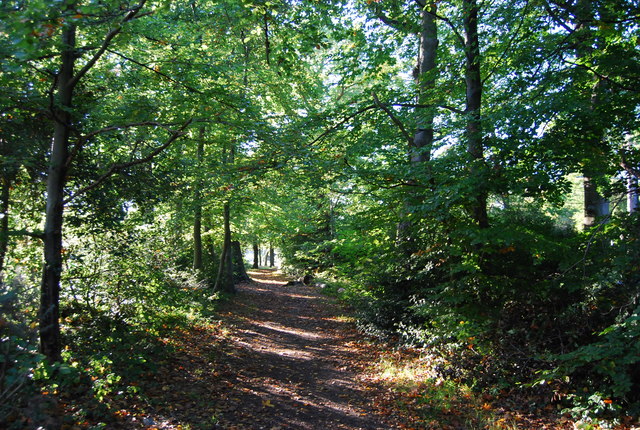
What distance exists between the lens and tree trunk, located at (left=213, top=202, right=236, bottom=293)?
47.1 feet

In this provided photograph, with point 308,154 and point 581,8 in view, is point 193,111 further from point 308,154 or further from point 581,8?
point 581,8

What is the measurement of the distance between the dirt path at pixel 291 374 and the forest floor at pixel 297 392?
Result: 20 millimetres

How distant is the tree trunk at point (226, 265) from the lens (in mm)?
14354

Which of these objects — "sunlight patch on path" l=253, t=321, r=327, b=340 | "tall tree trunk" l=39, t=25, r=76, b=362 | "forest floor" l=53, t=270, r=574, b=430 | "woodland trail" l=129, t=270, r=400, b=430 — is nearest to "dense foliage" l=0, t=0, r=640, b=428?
"tall tree trunk" l=39, t=25, r=76, b=362

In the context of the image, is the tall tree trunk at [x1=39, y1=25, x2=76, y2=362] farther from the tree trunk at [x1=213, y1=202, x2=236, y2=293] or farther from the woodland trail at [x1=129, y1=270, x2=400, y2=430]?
the tree trunk at [x1=213, y1=202, x2=236, y2=293]

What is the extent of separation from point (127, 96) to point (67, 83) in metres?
1.00

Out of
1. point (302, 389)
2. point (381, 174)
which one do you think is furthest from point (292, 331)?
point (381, 174)

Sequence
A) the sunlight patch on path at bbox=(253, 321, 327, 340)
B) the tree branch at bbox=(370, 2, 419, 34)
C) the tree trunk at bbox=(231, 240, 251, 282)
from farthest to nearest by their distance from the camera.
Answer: the tree trunk at bbox=(231, 240, 251, 282)
the sunlight patch on path at bbox=(253, 321, 327, 340)
the tree branch at bbox=(370, 2, 419, 34)

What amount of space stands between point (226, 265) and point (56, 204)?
34.4ft

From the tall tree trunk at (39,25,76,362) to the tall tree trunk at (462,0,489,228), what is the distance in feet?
19.3

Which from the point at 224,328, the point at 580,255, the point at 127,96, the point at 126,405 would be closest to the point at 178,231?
the point at 224,328

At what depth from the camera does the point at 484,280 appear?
Answer: 677cm

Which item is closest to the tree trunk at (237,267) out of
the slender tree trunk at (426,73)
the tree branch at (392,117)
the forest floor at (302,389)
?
the forest floor at (302,389)

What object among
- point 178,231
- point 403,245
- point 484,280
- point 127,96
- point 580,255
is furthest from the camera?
point 178,231
